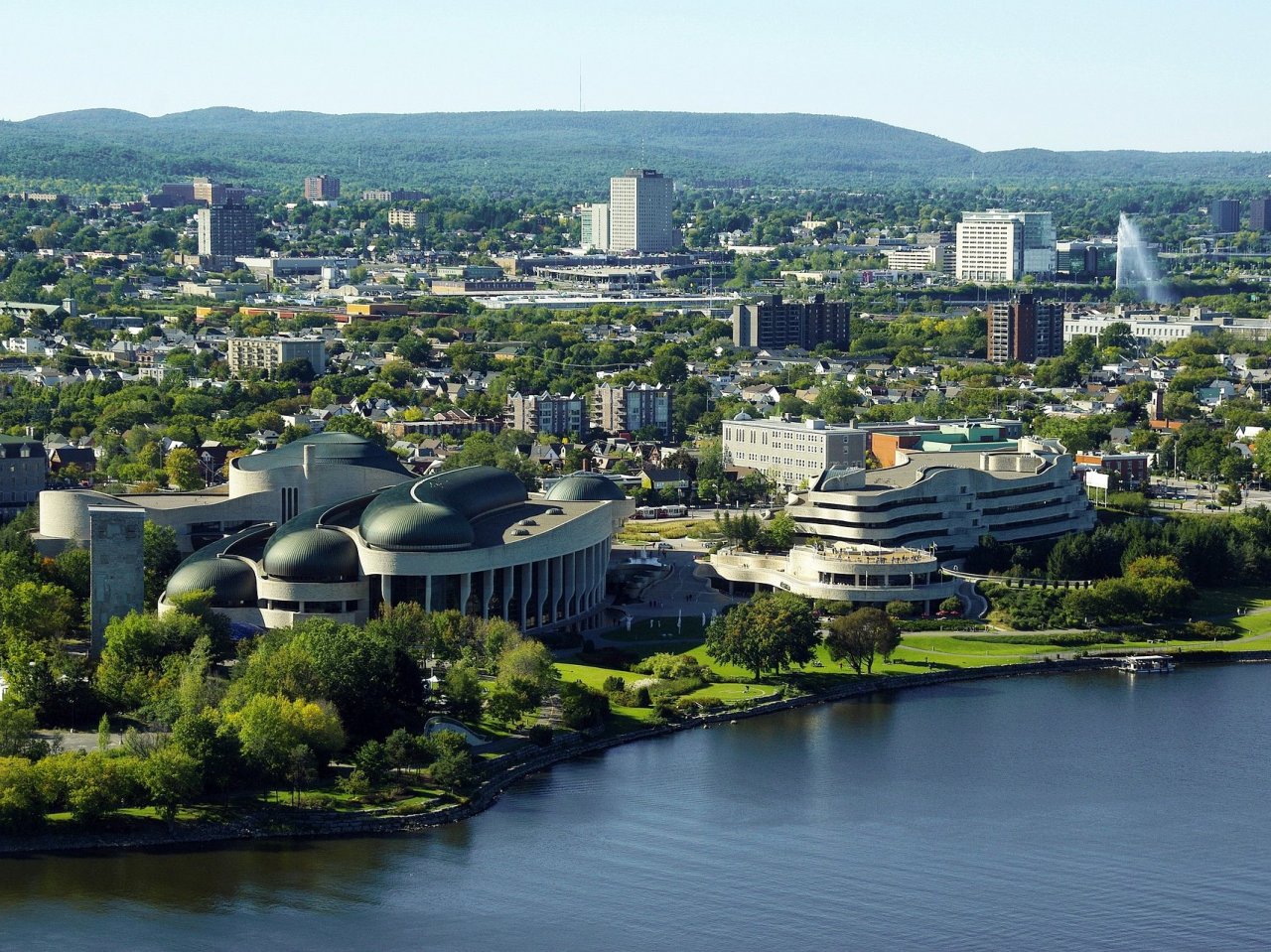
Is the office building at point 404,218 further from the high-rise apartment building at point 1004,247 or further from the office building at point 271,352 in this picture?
the office building at point 271,352

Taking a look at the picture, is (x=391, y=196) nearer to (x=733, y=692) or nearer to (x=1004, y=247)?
(x=1004, y=247)

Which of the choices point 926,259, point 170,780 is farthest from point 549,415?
point 926,259

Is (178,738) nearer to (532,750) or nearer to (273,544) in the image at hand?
(532,750)

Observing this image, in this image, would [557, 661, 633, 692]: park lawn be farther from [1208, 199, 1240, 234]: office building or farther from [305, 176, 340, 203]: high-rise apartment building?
[305, 176, 340, 203]: high-rise apartment building

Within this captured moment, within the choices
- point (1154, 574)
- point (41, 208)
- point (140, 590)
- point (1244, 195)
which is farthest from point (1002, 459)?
point (1244, 195)

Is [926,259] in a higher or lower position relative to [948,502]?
higher

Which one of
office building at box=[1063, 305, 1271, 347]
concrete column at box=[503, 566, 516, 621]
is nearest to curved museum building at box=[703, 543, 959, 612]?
concrete column at box=[503, 566, 516, 621]
